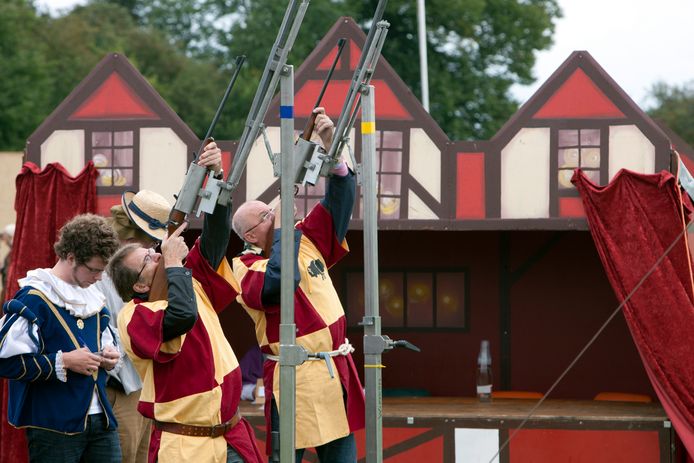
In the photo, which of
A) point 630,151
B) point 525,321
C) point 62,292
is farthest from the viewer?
point 525,321

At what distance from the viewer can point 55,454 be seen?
13.4 ft

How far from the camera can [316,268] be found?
15.7ft

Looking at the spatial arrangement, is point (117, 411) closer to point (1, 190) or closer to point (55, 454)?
point (55, 454)

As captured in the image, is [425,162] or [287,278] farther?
[425,162]

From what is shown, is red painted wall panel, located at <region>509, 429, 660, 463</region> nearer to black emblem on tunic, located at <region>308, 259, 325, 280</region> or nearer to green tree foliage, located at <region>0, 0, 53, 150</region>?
black emblem on tunic, located at <region>308, 259, 325, 280</region>

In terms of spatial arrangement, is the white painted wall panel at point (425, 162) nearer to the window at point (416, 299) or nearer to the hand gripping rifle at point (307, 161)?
the window at point (416, 299)

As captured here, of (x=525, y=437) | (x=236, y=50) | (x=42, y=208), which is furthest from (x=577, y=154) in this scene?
(x=236, y=50)

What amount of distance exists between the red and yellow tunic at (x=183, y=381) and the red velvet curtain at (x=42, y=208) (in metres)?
2.60

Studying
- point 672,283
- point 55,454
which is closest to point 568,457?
point 672,283

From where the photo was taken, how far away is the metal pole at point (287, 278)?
359cm

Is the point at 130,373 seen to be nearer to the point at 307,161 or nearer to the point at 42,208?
the point at 307,161

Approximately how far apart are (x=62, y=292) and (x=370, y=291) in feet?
3.68

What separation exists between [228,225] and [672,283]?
2.77m

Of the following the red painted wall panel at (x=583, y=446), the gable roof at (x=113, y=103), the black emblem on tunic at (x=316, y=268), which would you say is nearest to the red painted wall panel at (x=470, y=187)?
the red painted wall panel at (x=583, y=446)
